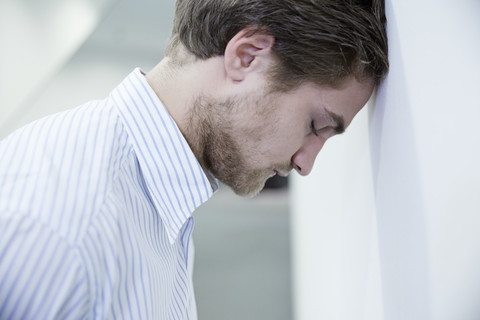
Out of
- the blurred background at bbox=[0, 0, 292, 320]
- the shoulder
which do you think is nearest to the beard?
the shoulder

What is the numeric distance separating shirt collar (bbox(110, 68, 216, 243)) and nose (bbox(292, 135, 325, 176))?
151 mm

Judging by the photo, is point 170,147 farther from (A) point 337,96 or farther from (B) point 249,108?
(A) point 337,96

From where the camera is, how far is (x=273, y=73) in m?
0.69

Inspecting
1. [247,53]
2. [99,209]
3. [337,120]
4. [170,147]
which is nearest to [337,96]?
[337,120]

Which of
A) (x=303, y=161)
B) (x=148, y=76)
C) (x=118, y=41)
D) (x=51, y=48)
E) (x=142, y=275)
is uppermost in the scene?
(x=118, y=41)

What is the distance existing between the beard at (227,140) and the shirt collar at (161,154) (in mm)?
49

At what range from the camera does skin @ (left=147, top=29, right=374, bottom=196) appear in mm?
687

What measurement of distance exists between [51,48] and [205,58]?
3.73 feet

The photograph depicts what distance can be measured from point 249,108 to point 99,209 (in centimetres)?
28

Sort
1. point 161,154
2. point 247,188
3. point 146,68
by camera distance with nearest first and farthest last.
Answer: point 161,154
point 247,188
point 146,68

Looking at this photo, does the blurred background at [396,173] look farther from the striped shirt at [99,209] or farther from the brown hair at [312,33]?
the striped shirt at [99,209]

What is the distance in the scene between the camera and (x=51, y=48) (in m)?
1.67

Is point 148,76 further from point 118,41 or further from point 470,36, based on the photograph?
point 118,41

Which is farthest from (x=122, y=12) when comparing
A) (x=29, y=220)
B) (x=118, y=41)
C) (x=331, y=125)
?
(x=29, y=220)
